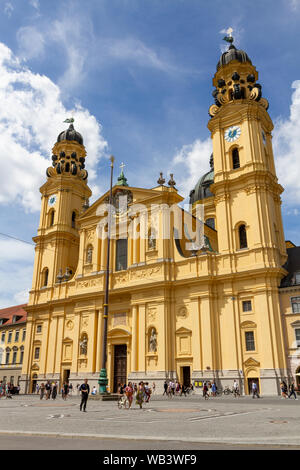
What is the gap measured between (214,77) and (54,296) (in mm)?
30215

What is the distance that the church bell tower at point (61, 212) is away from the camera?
158 ft

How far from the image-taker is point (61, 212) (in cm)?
4969

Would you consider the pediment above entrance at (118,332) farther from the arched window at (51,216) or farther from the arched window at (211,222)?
the arched window at (211,222)

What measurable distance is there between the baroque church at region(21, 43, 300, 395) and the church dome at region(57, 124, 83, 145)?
12.9 metres

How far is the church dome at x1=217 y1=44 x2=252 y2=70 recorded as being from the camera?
138 feet

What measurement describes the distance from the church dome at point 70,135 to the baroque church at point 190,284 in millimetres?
12886

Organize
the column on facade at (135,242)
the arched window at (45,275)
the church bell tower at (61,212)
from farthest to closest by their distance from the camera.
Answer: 1. the arched window at (45,275)
2. the church bell tower at (61,212)
3. the column on facade at (135,242)

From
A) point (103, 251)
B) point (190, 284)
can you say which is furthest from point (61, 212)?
point (190, 284)

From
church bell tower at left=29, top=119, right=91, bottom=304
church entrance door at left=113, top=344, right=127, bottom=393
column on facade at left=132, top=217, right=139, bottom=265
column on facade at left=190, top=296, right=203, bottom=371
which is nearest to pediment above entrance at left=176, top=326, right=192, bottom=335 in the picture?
column on facade at left=190, top=296, right=203, bottom=371

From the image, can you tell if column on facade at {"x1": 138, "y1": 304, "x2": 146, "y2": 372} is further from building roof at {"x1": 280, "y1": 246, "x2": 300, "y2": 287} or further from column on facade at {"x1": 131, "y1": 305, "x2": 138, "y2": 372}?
building roof at {"x1": 280, "y1": 246, "x2": 300, "y2": 287}

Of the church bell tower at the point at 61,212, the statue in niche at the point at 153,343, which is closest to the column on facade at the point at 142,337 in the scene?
the statue in niche at the point at 153,343

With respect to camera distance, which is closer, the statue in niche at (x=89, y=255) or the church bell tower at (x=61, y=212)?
the statue in niche at (x=89, y=255)

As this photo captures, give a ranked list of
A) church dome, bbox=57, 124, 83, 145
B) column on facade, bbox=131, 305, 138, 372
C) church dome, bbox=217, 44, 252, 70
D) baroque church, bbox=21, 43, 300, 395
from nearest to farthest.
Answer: baroque church, bbox=21, 43, 300, 395, column on facade, bbox=131, 305, 138, 372, church dome, bbox=217, 44, 252, 70, church dome, bbox=57, 124, 83, 145
